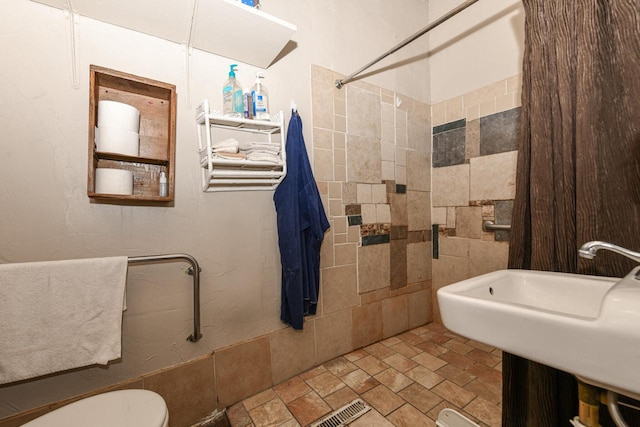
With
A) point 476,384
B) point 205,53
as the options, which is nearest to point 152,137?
point 205,53

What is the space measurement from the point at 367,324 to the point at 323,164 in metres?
1.17

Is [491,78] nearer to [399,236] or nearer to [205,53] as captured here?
[399,236]

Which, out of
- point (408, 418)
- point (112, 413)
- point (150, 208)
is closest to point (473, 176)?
point (408, 418)

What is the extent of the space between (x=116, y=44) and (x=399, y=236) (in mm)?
1973

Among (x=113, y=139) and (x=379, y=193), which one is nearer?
(x=113, y=139)

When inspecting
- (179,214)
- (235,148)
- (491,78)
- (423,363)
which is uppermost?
(491,78)

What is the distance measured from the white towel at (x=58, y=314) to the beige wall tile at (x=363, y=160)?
1364 millimetres

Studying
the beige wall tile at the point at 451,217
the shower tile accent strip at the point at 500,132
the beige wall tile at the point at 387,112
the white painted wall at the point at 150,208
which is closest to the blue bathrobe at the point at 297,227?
the white painted wall at the point at 150,208

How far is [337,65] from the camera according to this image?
1768 millimetres

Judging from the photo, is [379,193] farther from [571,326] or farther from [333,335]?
[571,326]

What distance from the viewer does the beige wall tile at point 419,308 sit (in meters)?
2.16

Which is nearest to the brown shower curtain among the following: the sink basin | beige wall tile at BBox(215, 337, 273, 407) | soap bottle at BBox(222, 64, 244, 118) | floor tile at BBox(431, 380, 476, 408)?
the sink basin

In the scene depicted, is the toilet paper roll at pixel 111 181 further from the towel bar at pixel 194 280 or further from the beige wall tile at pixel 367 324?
the beige wall tile at pixel 367 324

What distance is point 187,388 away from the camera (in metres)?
1.27
